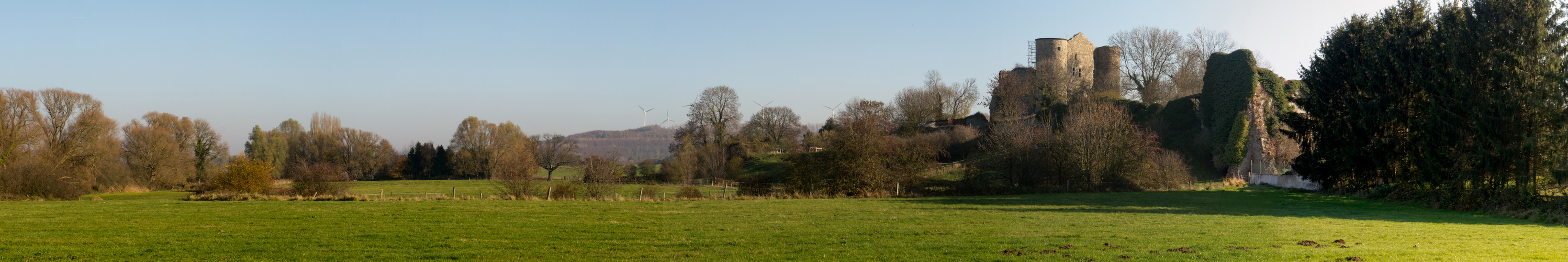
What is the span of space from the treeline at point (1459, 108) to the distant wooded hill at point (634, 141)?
101945 millimetres

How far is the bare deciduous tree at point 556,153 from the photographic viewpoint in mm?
67625

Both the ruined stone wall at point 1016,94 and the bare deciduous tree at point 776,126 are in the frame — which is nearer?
the ruined stone wall at point 1016,94

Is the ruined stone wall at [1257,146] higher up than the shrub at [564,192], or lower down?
higher up

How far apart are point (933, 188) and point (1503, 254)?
2359 cm

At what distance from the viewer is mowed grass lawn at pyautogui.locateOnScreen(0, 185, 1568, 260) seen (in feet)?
32.7

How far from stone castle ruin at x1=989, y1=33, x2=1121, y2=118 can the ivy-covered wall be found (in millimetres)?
12183

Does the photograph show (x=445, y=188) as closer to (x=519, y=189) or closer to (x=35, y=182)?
(x=35, y=182)

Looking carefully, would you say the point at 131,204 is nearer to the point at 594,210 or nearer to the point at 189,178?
the point at 594,210

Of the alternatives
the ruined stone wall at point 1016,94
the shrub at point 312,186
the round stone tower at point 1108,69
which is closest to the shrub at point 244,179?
the shrub at point 312,186

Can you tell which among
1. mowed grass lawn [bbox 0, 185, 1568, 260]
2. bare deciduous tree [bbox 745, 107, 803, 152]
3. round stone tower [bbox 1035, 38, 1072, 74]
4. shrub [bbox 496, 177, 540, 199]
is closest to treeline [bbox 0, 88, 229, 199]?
mowed grass lawn [bbox 0, 185, 1568, 260]

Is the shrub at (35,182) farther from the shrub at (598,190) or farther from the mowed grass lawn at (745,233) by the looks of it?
the shrub at (598,190)

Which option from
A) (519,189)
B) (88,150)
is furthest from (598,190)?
(88,150)

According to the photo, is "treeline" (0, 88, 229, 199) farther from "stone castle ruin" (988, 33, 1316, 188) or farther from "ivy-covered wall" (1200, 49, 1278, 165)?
"ivy-covered wall" (1200, 49, 1278, 165)

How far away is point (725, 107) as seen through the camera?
211ft
